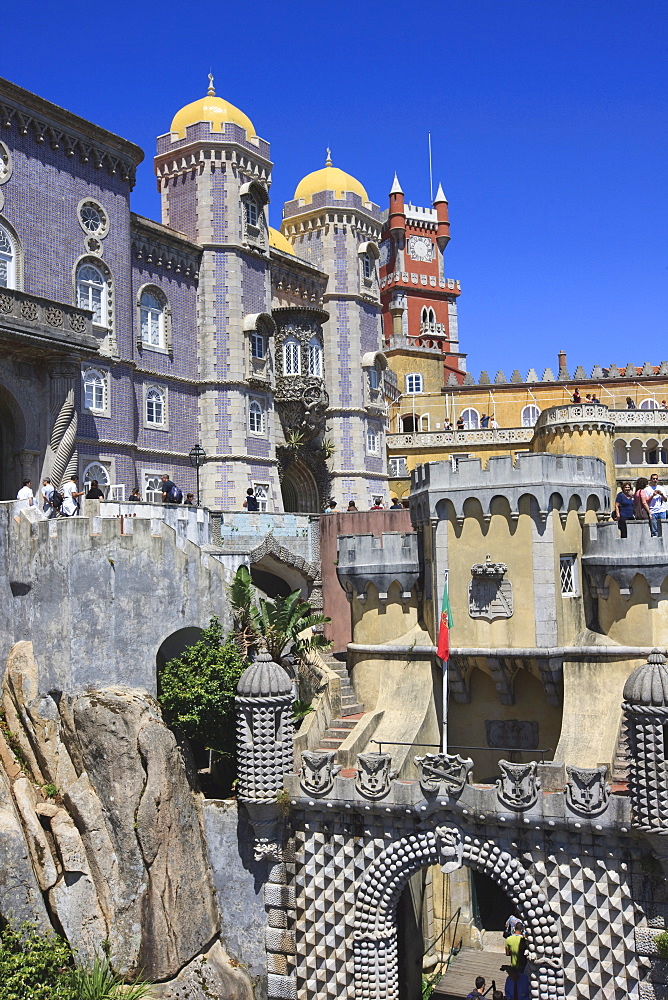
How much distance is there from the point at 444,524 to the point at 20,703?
12.5 metres

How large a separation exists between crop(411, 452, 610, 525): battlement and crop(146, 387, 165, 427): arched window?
1539cm

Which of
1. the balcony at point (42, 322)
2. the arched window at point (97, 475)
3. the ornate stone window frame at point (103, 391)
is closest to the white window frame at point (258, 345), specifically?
the ornate stone window frame at point (103, 391)

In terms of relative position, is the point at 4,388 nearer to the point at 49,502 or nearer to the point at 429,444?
the point at 49,502

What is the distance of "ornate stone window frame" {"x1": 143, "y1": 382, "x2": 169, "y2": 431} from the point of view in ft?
126

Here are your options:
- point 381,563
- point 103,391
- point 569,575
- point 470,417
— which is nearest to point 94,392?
point 103,391

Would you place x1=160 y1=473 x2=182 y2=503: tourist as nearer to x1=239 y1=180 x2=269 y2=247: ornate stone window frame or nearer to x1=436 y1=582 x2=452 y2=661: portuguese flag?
x1=436 y1=582 x2=452 y2=661: portuguese flag

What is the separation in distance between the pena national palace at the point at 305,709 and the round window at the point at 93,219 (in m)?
0.22

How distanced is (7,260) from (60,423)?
19.8 ft

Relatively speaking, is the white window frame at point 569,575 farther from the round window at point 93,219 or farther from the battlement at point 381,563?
the round window at point 93,219

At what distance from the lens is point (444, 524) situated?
26594mm

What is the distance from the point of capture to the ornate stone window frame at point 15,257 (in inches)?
1264

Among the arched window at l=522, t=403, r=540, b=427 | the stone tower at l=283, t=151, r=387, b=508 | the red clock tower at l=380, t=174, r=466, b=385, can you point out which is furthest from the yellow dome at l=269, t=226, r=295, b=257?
the red clock tower at l=380, t=174, r=466, b=385

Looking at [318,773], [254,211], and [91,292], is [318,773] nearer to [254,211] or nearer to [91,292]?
[91,292]

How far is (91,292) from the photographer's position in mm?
35406
